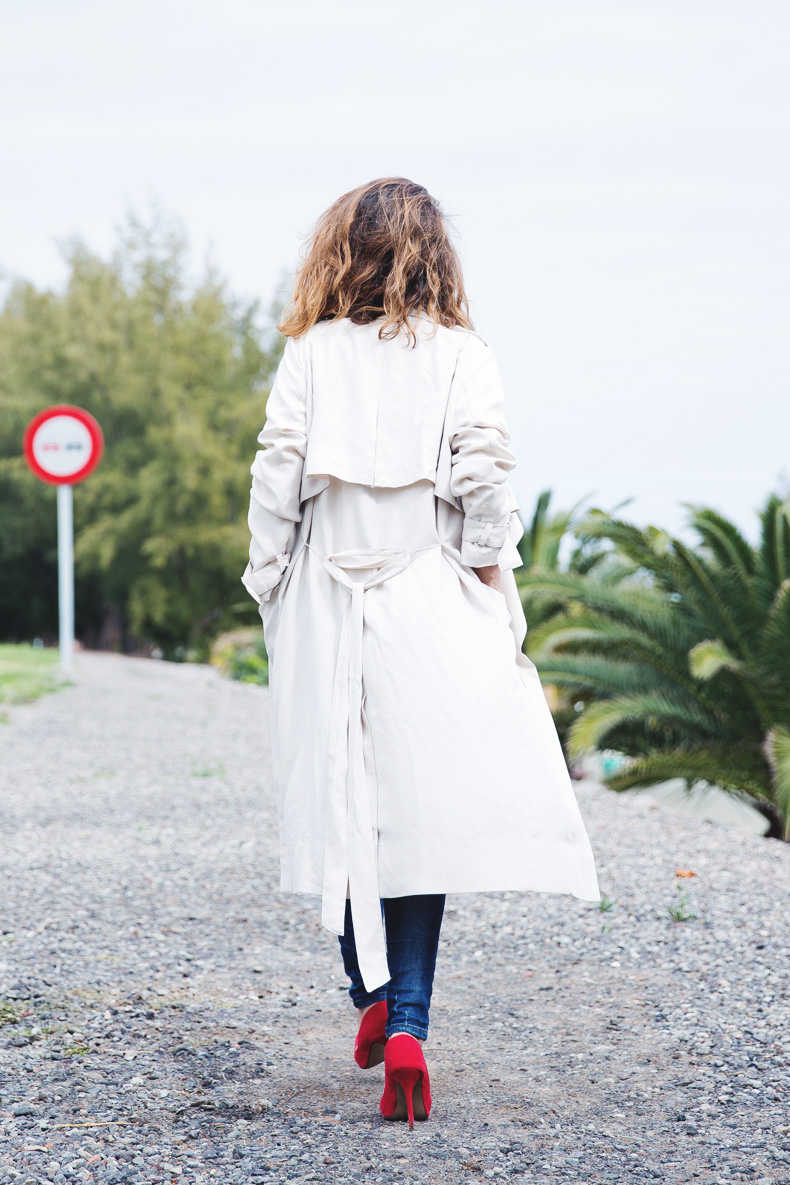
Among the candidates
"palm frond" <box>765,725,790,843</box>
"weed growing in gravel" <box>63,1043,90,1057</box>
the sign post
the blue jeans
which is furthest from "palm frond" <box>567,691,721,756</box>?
the sign post

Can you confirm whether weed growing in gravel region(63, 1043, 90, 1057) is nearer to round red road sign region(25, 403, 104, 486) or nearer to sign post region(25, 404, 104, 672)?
sign post region(25, 404, 104, 672)

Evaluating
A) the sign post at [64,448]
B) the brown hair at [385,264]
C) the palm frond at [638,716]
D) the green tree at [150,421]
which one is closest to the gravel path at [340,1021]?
the palm frond at [638,716]

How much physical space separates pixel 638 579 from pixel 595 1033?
7435mm

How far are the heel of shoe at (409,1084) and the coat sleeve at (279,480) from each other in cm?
102

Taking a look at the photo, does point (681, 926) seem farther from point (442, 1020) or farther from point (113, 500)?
Answer: point (113, 500)

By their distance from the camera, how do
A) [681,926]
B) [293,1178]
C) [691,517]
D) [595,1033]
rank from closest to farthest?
[293,1178]
[595,1033]
[681,926]
[691,517]

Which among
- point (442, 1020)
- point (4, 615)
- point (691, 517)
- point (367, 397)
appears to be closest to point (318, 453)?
point (367, 397)

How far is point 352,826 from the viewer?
2211 mm

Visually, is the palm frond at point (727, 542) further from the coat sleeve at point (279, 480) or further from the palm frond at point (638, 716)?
the coat sleeve at point (279, 480)

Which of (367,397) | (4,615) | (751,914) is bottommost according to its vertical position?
(4,615)

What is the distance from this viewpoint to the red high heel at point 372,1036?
245 centimetres

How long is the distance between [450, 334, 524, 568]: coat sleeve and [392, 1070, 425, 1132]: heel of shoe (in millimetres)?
1033

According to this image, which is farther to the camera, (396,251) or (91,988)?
(91,988)

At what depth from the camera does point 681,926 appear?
3.78m
